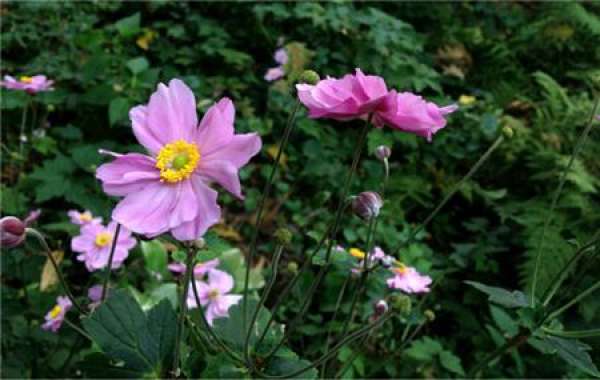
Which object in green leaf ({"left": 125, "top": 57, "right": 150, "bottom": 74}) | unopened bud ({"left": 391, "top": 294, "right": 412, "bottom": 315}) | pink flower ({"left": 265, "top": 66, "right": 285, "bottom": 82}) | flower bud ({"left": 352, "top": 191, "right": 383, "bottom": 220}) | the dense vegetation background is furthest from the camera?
pink flower ({"left": 265, "top": 66, "right": 285, "bottom": 82})

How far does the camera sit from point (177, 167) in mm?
675

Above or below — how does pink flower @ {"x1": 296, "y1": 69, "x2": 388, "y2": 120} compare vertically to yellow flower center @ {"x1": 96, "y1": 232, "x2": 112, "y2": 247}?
above

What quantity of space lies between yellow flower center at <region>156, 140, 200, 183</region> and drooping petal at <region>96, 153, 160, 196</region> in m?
0.01

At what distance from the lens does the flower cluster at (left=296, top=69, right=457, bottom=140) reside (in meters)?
0.65

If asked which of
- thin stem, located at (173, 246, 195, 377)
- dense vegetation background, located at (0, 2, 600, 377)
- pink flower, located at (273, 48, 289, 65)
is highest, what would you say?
thin stem, located at (173, 246, 195, 377)

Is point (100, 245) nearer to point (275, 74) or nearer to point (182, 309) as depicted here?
point (182, 309)

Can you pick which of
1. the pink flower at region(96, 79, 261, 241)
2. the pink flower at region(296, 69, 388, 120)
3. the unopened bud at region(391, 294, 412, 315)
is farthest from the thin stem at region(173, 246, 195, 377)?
the unopened bud at region(391, 294, 412, 315)

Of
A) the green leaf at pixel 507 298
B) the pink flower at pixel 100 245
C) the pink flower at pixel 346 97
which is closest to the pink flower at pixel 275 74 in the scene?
the pink flower at pixel 100 245

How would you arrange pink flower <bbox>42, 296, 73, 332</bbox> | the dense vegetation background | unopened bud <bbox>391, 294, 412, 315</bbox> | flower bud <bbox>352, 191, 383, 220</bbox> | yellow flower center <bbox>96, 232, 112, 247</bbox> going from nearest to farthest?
flower bud <bbox>352, 191, 383, 220</bbox>, unopened bud <bbox>391, 294, 412, 315</bbox>, pink flower <bbox>42, 296, 73, 332</bbox>, yellow flower center <bbox>96, 232, 112, 247</bbox>, the dense vegetation background

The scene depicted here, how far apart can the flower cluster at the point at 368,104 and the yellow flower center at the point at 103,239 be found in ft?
2.65

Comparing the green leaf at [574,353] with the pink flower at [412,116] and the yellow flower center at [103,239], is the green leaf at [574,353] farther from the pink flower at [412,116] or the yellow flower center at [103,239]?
the yellow flower center at [103,239]

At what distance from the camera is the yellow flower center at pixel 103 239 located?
133cm

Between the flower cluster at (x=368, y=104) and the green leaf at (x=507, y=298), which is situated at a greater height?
the flower cluster at (x=368, y=104)

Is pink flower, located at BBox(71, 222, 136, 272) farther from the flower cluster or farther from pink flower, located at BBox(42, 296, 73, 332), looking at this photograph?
the flower cluster
